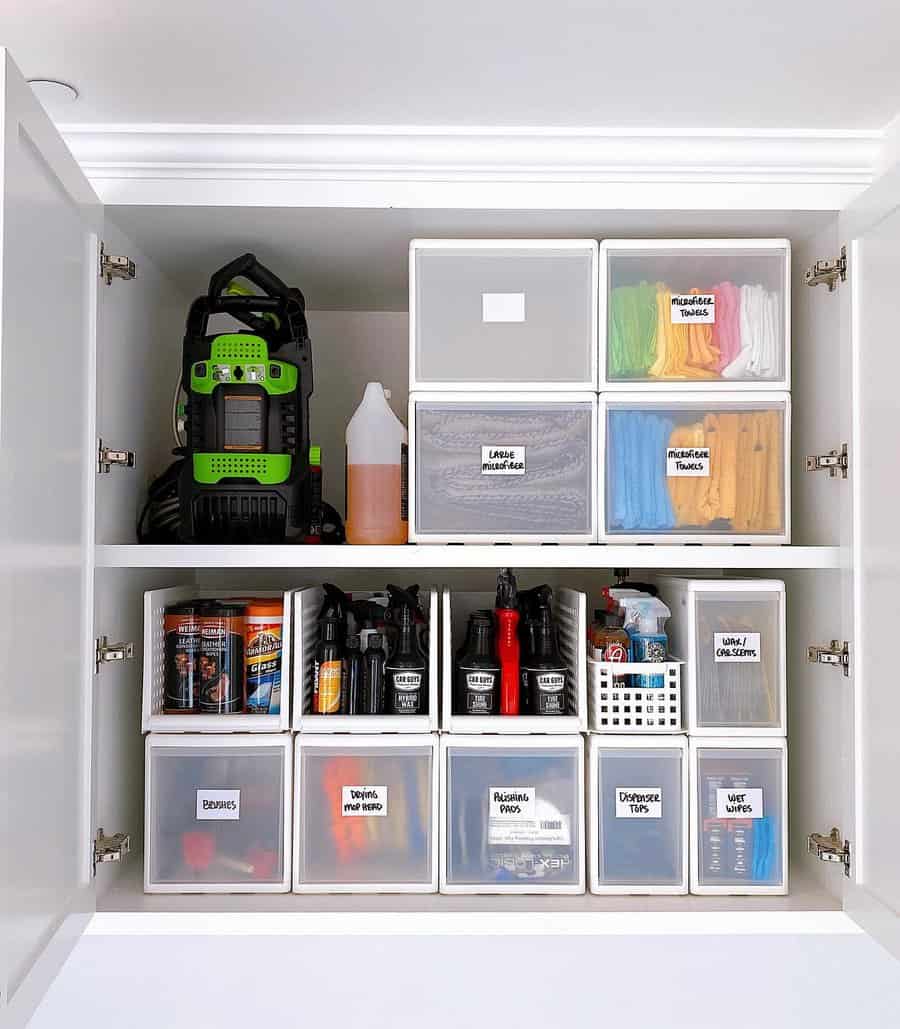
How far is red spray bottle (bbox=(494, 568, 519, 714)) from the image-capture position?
167 centimetres

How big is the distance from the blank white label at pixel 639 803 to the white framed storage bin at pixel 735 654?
0.44 ft

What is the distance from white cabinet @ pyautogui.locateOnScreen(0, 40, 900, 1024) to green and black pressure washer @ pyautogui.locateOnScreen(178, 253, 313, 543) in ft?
0.38

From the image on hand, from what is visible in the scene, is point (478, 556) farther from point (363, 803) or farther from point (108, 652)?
point (108, 652)

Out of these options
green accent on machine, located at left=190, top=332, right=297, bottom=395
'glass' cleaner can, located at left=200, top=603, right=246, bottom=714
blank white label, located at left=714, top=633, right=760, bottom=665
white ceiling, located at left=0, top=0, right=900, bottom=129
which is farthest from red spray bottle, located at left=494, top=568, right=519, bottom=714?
white ceiling, located at left=0, top=0, right=900, bottom=129

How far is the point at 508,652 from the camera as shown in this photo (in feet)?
5.50

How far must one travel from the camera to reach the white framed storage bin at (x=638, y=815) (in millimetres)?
1628

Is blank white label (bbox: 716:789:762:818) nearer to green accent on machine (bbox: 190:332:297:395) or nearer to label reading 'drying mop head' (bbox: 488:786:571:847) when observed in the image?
label reading 'drying mop head' (bbox: 488:786:571:847)

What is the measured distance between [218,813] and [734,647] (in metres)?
0.95

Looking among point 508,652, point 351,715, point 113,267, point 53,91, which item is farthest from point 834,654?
point 53,91

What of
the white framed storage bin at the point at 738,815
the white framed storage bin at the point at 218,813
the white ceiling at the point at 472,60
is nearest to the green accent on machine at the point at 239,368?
the white ceiling at the point at 472,60

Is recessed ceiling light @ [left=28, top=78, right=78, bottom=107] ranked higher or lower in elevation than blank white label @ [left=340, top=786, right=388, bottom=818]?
higher

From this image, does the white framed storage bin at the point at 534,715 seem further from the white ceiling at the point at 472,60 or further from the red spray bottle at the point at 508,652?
the white ceiling at the point at 472,60

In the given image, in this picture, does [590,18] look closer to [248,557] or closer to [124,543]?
[248,557]

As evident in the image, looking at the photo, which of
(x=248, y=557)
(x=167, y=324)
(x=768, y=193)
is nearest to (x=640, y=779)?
(x=248, y=557)
